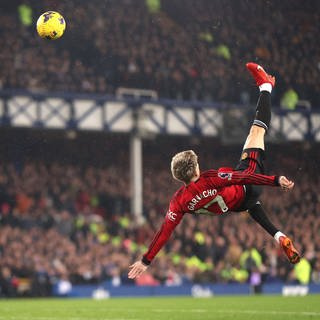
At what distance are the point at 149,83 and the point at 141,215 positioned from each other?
171 inches

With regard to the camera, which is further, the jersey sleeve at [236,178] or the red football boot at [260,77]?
the red football boot at [260,77]

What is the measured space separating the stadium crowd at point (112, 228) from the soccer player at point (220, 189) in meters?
11.5

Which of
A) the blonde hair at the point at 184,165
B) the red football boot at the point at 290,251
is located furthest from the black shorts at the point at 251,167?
the blonde hair at the point at 184,165

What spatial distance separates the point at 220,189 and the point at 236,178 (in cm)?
36

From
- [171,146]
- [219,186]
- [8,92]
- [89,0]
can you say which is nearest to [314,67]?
[171,146]

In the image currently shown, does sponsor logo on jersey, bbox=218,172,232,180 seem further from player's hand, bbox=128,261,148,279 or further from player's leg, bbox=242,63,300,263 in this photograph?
player's hand, bbox=128,261,148,279

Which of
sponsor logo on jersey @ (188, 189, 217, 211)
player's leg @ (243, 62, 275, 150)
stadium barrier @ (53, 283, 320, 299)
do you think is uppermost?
player's leg @ (243, 62, 275, 150)

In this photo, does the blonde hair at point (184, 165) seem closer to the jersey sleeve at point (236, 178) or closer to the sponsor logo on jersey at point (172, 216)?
the jersey sleeve at point (236, 178)

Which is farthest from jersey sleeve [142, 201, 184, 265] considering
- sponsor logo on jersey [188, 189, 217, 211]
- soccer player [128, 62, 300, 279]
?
sponsor logo on jersey [188, 189, 217, 211]

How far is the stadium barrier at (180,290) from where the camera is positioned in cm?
2247

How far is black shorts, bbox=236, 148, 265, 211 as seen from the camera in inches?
428

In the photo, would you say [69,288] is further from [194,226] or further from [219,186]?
[219,186]

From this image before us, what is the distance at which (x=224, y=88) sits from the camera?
30.8m

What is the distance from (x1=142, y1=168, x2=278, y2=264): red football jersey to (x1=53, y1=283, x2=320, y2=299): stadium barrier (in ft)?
39.8
